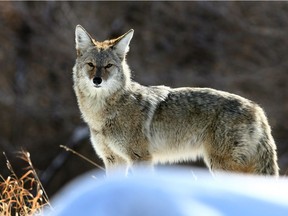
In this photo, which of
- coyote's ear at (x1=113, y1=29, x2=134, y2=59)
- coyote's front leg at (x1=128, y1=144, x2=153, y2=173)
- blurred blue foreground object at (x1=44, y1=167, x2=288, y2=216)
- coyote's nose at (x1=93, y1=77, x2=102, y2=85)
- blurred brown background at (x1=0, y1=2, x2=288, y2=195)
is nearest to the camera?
blurred blue foreground object at (x1=44, y1=167, x2=288, y2=216)

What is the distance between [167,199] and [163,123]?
5257mm

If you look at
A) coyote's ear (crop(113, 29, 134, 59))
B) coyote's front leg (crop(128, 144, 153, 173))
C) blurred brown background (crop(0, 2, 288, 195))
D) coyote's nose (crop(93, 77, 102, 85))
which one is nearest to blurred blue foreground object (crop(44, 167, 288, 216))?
coyote's front leg (crop(128, 144, 153, 173))

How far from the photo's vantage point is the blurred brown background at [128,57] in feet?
57.1

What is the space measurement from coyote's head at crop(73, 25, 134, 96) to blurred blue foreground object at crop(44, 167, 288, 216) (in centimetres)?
509

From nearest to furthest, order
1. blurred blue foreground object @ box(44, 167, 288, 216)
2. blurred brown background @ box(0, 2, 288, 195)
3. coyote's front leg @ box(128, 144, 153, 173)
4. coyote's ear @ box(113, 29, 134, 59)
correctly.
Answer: blurred blue foreground object @ box(44, 167, 288, 216) < coyote's front leg @ box(128, 144, 153, 173) < coyote's ear @ box(113, 29, 134, 59) < blurred brown background @ box(0, 2, 288, 195)

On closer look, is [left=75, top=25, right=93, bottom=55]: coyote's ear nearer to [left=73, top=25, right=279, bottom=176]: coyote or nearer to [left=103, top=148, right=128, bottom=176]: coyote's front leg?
[left=73, top=25, right=279, bottom=176]: coyote

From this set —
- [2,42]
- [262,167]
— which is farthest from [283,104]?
[262,167]

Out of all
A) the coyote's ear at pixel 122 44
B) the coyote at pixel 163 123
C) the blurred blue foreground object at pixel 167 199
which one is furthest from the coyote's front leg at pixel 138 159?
the blurred blue foreground object at pixel 167 199

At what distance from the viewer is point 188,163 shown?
50.6 feet

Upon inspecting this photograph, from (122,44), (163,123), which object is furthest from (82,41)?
(163,123)

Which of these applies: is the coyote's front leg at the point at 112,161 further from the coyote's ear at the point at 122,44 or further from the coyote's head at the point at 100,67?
the coyote's ear at the point at 122,44

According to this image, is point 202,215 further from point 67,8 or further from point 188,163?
point 67,8

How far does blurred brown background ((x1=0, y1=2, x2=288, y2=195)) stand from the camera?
17391mm

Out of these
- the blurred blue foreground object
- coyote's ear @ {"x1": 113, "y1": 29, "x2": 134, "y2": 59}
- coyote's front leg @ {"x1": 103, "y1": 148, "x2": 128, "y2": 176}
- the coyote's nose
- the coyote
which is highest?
the blurred blue foreground object
